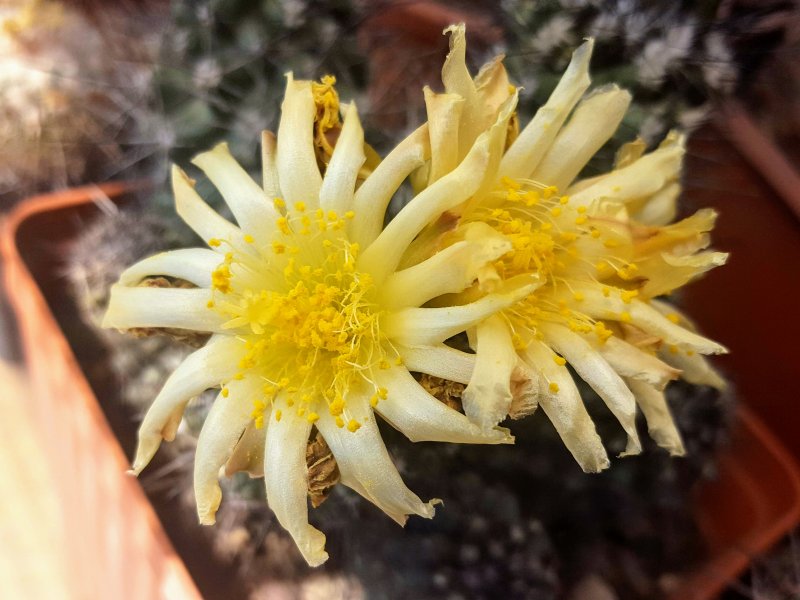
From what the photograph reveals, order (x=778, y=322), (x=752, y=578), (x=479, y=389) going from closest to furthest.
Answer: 1. (x=479, y=389)
2. (x=752, y=578)
3. (x=778, y=322)

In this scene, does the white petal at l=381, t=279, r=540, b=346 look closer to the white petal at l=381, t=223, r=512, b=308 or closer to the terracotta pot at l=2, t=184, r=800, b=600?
the white petal at l=381, t=223, r=512, b=308

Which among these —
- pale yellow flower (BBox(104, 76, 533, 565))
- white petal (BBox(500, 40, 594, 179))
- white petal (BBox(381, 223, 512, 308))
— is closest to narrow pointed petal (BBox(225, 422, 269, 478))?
pale yellow flower (BBox(104, 76, 533, 565))

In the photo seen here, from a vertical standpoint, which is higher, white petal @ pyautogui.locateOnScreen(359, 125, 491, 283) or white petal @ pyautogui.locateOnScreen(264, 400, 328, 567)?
white petal @ pyautogui.locateOnScreen(359, 125, 491, 283)

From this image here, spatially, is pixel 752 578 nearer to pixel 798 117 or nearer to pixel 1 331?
pixel 798 117

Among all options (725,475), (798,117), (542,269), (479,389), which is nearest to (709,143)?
(798,117)

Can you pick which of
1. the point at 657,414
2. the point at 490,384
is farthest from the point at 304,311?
the point at 657,414

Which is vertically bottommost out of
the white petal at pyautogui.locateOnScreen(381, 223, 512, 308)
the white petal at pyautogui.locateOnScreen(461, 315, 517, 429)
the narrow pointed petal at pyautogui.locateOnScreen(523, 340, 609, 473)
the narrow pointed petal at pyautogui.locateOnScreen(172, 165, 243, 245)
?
the narrow pointed petal at pyautogui.locateOnScreen(523, 340, 609, 473)

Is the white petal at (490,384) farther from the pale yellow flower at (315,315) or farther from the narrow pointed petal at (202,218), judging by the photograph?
the narrow pointed petal at (202,218)

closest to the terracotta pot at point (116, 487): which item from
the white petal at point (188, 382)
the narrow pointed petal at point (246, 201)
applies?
→ the white petal at point (188, 382)
